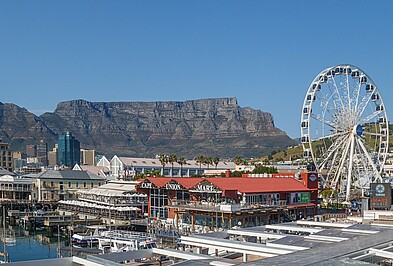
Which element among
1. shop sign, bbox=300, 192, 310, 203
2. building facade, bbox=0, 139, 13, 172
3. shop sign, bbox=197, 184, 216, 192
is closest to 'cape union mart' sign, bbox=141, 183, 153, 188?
shop sign, bbox=197, 184, 216, 192

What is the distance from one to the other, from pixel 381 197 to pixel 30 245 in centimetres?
3645

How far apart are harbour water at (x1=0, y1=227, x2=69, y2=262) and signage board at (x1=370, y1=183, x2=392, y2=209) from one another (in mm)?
26520

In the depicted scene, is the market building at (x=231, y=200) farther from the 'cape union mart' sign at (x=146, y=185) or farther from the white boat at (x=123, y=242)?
the white boat at (x=123, y=242)

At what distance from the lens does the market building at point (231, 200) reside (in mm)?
53588

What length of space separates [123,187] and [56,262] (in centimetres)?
6180

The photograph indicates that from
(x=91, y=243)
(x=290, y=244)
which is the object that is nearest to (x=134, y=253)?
(x=290, y=244)

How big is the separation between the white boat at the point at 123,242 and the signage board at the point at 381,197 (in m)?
18.7

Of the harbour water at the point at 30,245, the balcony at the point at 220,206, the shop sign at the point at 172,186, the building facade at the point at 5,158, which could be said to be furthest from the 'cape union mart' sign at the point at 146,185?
the building facade at the point at 5,158

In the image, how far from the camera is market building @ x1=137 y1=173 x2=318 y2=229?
53.6 meters

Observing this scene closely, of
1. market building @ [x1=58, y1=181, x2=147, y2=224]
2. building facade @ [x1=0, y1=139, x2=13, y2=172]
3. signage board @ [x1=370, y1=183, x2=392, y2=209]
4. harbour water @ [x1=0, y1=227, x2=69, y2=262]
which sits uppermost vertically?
building facade @ [x1=0, y1=139, x2=13, y2=172]

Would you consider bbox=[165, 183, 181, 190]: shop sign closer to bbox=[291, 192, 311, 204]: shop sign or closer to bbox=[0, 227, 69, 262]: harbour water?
bbox=[0, 227, 69, 262]: harbour water

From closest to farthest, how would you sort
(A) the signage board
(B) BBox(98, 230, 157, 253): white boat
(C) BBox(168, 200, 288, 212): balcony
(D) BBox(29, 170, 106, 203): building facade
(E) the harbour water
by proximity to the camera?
(A) the signage board, (B) BBox(98, 230, 157, 253): white boat, (E) the harbour water, (C) BBox(168, 200, 288, 212): balcony, (D) BBox(29, 170, 106, 203): building facade

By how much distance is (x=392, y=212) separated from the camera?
3881 cm

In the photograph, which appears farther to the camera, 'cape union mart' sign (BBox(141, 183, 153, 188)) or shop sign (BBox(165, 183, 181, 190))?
'cape union mart' sign (BBox(141, 183, 153, 188))
